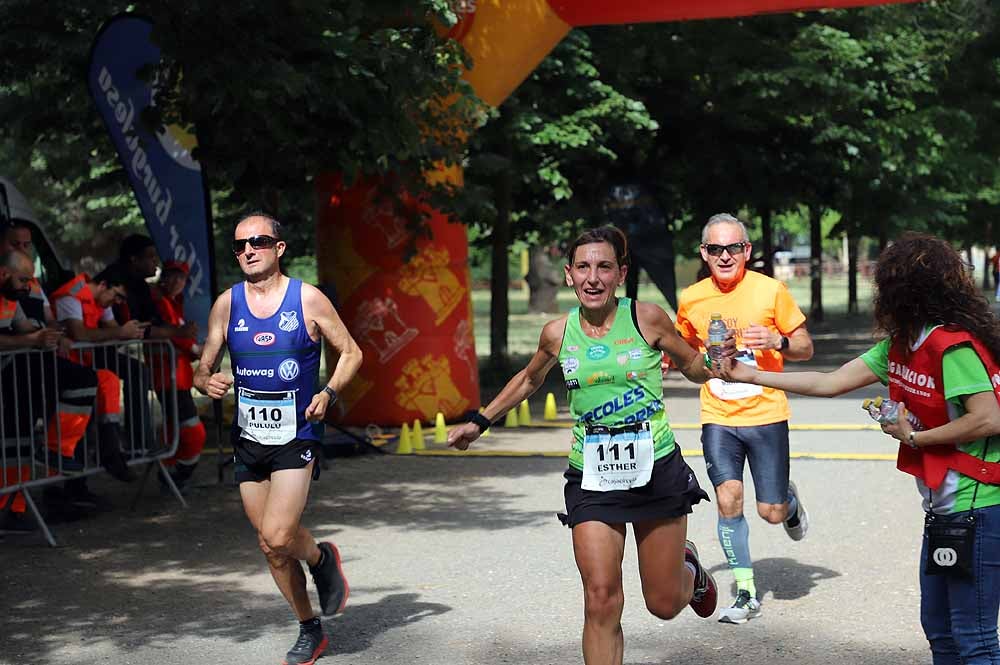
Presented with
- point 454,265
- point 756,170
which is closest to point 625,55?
point 756,170

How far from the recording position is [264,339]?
248 inches

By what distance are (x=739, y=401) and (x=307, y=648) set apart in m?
2.32

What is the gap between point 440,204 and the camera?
537 inches

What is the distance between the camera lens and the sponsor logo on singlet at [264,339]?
248 inches

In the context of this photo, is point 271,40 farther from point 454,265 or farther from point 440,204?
point 454,265

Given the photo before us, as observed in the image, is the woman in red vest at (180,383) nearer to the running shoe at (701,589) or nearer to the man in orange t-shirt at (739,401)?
the man in orange t-shirt at (739,401)

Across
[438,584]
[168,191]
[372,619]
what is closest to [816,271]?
[168,191]

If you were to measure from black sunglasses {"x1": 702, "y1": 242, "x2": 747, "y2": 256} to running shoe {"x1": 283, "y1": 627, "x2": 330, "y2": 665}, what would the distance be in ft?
8.18

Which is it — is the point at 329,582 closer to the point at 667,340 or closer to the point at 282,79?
the point at 667,340

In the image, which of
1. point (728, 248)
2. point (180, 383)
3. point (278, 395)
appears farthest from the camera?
point (180, 383)

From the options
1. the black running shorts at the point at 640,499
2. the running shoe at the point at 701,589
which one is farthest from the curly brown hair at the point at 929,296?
the running shoe at the point at 701,589

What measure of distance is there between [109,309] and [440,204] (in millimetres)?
3977

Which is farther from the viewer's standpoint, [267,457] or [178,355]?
[178,355]

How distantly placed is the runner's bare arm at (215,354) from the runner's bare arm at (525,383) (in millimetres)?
1227
